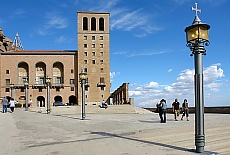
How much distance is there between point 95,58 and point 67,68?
7.88 m

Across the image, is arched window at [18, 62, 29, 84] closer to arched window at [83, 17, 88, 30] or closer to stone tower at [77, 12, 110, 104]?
stone tower at [77, 12, 110, 104]

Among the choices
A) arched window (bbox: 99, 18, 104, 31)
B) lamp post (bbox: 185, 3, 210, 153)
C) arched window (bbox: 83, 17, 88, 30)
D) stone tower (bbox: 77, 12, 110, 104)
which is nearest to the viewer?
lamp post (bbox: 185, 3, 210, 153)

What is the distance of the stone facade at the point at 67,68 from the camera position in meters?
71.8

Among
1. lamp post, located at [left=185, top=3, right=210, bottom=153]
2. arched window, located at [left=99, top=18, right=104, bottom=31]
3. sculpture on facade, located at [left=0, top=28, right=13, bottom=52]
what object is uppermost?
arched window, located at [left=99, top=18, right=104, bottom=31]

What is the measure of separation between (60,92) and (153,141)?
6544cm

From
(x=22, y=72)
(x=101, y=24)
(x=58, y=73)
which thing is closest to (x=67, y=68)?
(x=58, y=73)

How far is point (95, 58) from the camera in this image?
238 feet

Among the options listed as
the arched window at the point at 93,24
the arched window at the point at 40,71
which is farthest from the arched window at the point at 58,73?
the arched window at the point at 93,24

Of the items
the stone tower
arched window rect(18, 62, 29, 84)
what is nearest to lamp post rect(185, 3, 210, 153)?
the stone tower

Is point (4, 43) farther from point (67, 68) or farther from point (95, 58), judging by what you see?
point (95, 58)

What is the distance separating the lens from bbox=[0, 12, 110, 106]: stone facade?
71812mm

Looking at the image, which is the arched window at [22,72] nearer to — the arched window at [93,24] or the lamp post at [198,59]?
the arched window at [93,24]

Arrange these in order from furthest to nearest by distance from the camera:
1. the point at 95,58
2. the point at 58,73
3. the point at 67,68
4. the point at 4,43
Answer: the point at 4,43 → the point at 58,73 → the point at 67,68 → the point at 95,58

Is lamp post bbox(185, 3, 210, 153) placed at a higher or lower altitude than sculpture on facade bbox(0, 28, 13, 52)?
lower
